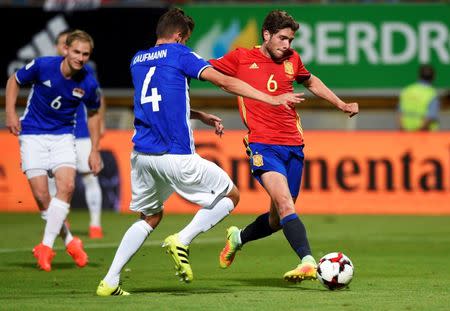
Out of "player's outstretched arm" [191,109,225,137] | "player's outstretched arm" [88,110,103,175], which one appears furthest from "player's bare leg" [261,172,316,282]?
"player's outstretched arm" [88,110,103,175]

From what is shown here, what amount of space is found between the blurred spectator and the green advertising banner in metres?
1.59

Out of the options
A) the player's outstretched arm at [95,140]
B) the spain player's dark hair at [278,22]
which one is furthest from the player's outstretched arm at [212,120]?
the player's outstretched arm at [95,140]

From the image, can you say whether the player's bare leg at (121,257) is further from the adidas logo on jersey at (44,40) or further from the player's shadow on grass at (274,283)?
the adidas logo on jersey at (44,40)

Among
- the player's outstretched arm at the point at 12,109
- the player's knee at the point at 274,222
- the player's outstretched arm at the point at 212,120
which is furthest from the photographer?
the player's outstretched arm at the point at 12,109

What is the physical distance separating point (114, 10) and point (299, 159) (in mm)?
12753

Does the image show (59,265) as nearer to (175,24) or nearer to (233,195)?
(233,195)

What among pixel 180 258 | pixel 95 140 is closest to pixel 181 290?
pixel 180 258

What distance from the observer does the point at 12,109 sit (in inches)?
449

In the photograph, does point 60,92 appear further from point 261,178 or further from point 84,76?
point 261,178

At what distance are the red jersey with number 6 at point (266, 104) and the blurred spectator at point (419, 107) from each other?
1060 cm

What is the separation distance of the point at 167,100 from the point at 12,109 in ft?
9.68

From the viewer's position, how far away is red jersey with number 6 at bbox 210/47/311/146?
1018 centimetres

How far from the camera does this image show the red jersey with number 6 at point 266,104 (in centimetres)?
1018

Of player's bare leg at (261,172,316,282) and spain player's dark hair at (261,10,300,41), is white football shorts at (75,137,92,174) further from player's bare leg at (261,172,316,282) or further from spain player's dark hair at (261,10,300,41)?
spain player's dark hair at (261,10,300,41)
